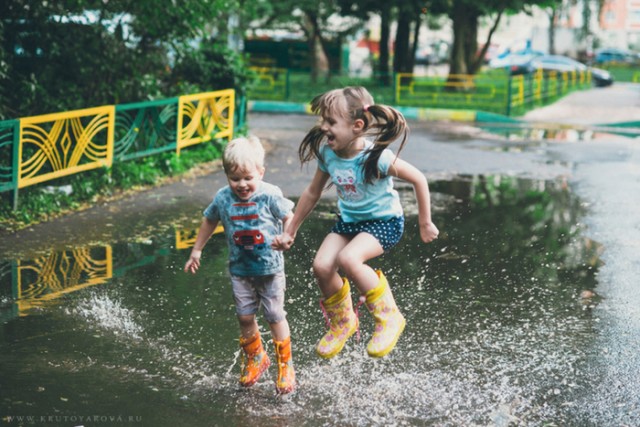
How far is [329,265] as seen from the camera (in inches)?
187

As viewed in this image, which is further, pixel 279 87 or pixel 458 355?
pixel 279 87

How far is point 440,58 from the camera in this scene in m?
60.8

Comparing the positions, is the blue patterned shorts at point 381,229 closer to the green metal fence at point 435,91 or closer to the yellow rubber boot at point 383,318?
the yellow rubber boot at point 383,318

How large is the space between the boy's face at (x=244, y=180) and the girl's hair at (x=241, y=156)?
0.02 metres

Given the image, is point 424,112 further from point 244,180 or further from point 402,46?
point 244,180

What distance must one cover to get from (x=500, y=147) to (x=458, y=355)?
11.8 meters

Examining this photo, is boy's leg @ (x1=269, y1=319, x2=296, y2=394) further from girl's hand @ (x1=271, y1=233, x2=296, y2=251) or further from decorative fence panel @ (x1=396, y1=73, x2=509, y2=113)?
decorative fence panel @ (x1=396, y1=73, x2=509, y2=113)

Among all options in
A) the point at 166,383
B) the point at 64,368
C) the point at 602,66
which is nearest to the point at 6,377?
the point at 64,368

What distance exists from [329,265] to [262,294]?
379 mm

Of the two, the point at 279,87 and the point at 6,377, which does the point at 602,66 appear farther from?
the point at 6,377

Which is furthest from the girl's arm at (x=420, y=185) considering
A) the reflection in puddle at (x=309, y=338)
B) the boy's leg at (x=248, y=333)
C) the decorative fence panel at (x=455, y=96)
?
the decorative fence panel at (x=455, y=96)

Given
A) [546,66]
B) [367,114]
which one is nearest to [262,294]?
[367,114]

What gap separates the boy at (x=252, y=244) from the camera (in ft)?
15.0

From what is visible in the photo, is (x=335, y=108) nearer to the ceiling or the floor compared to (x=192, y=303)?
nearer to the ceiling
